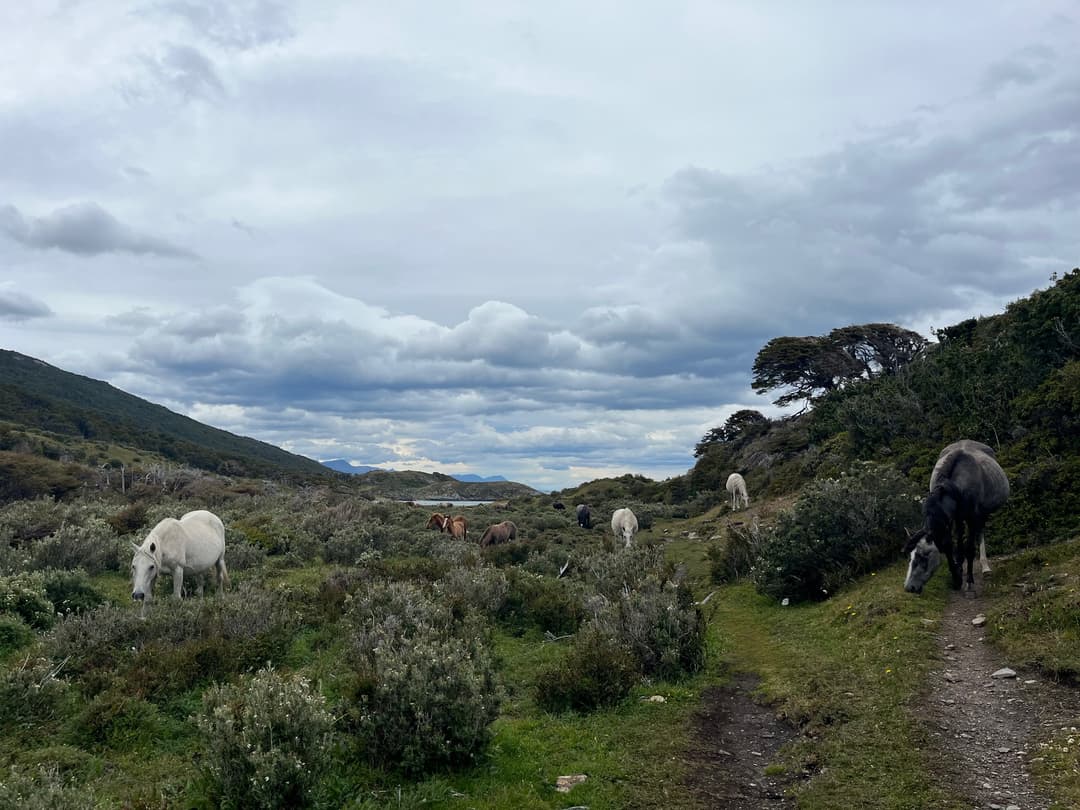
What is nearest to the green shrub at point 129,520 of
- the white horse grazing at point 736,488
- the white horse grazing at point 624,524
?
the white horse grazing at point 624,524

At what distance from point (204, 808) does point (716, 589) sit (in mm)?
13322

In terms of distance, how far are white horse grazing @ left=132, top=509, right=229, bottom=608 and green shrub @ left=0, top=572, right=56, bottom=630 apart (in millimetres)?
1244

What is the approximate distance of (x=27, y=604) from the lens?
1033 centimetres

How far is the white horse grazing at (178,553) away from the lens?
10953 mm

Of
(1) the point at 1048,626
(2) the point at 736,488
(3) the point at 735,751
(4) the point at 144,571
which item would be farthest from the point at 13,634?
(2) the point at 736,488

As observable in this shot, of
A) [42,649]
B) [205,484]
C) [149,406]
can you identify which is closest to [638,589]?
[42,649]

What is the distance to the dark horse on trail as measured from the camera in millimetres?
10922

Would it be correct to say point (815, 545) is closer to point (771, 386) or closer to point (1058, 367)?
point (1058, 367)

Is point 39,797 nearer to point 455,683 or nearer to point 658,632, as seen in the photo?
point 455,683

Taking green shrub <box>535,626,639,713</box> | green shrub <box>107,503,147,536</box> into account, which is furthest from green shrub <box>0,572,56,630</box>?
green shrub <box>107,503,147,536</box>

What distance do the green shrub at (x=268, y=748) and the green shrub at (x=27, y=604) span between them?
6.78 m

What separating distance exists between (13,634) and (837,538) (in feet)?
48.6

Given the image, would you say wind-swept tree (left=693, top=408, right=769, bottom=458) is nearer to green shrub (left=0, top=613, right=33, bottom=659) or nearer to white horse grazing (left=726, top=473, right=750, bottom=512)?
white horse grazing (left=726, top=473, right=750, bottom=512)

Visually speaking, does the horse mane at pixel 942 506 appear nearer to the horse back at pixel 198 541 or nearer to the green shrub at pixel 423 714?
the green shrub at pixel 423 714
